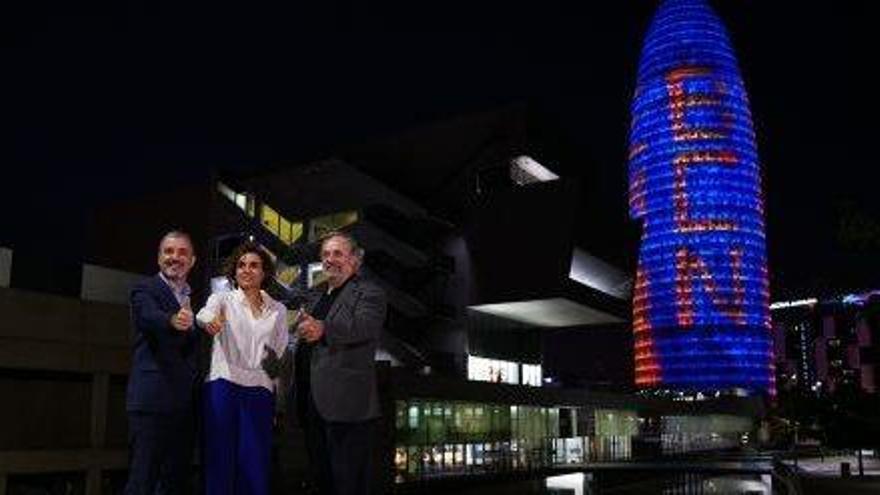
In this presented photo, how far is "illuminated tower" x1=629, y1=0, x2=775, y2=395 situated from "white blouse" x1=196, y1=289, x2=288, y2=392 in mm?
148850

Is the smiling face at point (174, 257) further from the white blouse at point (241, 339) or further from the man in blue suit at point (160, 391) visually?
the white blouse at point (241, 339)

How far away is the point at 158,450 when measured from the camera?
5797 millimetres

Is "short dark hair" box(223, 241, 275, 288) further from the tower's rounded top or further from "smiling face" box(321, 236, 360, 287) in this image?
the tower's rounded top

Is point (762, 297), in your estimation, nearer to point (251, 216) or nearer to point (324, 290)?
point (251, 216)

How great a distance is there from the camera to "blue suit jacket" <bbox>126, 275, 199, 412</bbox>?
5.78 metres

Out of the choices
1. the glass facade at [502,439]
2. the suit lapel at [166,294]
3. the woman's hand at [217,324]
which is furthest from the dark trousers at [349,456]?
the glass facade at [502,439]

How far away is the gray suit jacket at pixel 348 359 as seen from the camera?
18.8 ft

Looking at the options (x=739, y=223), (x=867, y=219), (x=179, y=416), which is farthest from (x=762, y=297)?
(x=179, y=416)

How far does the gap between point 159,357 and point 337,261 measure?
120 cm

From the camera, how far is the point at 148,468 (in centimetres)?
573

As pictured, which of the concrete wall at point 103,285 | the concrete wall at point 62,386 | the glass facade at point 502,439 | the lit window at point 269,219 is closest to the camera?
the concrete wall at point 62,386

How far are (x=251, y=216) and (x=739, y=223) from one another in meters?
109

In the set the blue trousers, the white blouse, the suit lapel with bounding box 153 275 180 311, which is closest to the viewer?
the blue trousers

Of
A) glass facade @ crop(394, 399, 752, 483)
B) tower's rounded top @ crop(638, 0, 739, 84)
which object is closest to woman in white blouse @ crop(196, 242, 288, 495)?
glass facade @ crop(394, 399, 752, 483)
